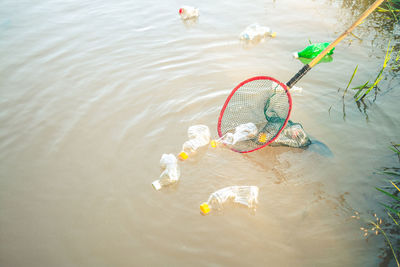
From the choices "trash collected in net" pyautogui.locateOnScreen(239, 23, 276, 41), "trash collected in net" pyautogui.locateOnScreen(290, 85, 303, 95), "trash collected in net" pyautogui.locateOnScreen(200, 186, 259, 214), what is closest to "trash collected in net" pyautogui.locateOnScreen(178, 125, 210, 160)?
"trash collected in net" pyautogui.locateOnScreen(200, 186, 259, 214)

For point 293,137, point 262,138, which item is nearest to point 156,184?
point 262,138

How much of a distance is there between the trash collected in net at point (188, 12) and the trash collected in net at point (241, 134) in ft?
14.1

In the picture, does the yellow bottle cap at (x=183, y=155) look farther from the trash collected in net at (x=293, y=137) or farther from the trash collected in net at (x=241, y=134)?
the trash collected in net at (x=293, y=137)

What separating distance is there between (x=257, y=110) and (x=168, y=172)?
4.51 feet

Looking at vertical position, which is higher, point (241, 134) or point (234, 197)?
point (241, 134)

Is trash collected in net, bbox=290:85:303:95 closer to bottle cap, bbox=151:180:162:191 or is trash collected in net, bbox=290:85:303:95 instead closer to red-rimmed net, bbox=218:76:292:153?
red-rimmed net, bbox=218:76:292:153

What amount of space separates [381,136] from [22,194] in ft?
14.8

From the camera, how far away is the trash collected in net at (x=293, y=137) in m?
3.60

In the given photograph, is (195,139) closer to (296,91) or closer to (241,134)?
(241,134)

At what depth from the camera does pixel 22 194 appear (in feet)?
10.9

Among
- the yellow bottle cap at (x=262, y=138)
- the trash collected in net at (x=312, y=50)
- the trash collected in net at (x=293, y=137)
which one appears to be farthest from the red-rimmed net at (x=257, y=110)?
the trash collected in net at (x=312, y=50)

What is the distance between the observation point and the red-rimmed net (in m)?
3.33

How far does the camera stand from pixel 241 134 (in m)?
3.65

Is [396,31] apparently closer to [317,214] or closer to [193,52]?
[193,52]
